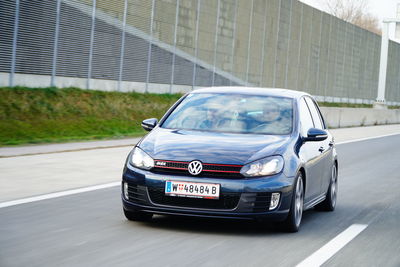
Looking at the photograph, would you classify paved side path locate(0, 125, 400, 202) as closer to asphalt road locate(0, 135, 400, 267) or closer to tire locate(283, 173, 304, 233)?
asphalt road locate(0, 135, 400, 267)

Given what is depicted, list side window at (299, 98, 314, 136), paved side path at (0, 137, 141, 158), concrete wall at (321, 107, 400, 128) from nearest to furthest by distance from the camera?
1. side window at (299, 98, 314, 136)
2. paved side path at (0, 137, 141, 158)
3. concrete wall at (321, 107, 400, 128)

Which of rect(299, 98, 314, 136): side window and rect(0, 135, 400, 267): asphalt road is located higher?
rect(299, 98, 314, 136): side window

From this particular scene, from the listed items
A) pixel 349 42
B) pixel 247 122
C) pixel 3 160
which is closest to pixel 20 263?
pixel 247 122

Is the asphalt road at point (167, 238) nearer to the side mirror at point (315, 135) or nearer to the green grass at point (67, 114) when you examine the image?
the side mirror at point (315, 135)

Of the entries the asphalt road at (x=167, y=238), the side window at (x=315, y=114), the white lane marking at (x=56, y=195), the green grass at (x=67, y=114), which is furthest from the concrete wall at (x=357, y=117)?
the asphalt road at (x=167, y=238)

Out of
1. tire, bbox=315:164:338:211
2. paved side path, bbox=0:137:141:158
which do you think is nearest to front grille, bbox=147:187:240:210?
tire, bbox=315:164:338:211

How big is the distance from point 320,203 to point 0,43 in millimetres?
12526

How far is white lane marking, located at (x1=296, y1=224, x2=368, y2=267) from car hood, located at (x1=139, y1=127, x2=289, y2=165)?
106 cm

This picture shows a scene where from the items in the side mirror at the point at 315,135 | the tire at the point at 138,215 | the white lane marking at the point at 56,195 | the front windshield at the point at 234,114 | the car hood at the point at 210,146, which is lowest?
the white lane marking at the point at 56,195

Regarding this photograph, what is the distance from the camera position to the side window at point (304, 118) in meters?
9.41

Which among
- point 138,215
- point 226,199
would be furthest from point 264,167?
point 138,215

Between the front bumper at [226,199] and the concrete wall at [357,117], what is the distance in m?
26.2

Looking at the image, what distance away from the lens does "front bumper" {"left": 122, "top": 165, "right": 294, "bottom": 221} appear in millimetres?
7953

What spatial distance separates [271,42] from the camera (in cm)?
4047
